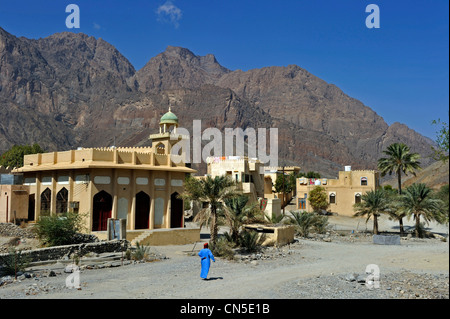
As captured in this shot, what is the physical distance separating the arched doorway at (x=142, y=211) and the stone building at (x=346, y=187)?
32.0m

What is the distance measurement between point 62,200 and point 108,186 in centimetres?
333

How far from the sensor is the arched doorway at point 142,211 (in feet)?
96.2

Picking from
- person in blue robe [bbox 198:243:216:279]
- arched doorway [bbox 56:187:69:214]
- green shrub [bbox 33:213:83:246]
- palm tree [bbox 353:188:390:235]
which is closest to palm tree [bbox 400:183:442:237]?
palm tree [bbox 353:188:390:235]

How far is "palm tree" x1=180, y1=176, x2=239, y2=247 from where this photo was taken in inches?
916

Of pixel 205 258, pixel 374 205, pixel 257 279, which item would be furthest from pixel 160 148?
pixel 205 258

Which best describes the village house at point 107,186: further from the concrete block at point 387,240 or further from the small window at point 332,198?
the small window at point 332,198

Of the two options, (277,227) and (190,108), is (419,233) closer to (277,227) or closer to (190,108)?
(277,227)

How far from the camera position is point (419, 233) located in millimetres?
37719

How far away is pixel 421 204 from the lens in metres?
35.9

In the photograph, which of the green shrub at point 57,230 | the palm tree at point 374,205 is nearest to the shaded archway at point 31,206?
the green shrub at point 57,230

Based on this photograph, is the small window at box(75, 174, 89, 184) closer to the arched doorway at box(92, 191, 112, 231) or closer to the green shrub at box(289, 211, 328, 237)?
the arched doorway at box(92, 191, 112, 231)

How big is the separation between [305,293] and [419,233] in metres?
27.7

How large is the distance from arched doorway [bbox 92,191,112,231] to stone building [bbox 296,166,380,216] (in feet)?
114
